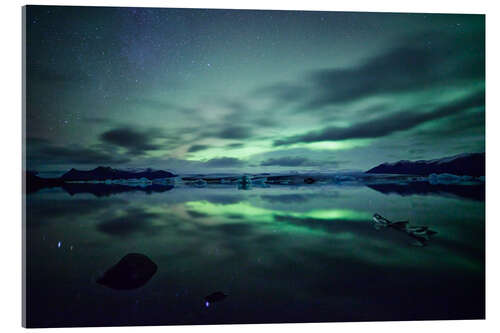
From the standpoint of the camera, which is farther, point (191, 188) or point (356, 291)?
point (191, 188)

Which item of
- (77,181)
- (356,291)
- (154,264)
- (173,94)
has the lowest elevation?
(356,291)

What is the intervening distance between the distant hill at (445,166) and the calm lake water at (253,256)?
0.21 metres

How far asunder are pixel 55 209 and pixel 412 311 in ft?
9.41

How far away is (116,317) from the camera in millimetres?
2191

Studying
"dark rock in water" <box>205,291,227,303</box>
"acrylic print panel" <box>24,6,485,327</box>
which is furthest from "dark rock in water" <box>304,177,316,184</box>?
"dark rock in water" <box>205,291,227,303</box>

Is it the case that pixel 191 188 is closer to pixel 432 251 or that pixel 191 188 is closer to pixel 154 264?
pixel 154 264

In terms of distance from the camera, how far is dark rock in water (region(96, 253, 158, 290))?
222 cm

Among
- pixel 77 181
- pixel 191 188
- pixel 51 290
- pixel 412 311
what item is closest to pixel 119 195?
pixel 77 181

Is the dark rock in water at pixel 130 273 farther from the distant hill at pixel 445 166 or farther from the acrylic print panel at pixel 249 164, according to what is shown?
the distant hill at pixel 445 166

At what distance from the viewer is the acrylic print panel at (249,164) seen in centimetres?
223

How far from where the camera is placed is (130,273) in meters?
2.24

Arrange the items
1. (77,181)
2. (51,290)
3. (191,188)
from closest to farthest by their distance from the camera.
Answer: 1. (51,290)
2. (77,181)
3. (191,188)

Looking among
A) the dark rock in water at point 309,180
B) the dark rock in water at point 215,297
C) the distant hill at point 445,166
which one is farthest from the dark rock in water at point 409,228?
the dark rock in water at point 215,297

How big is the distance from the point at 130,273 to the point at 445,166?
2.61 meters
